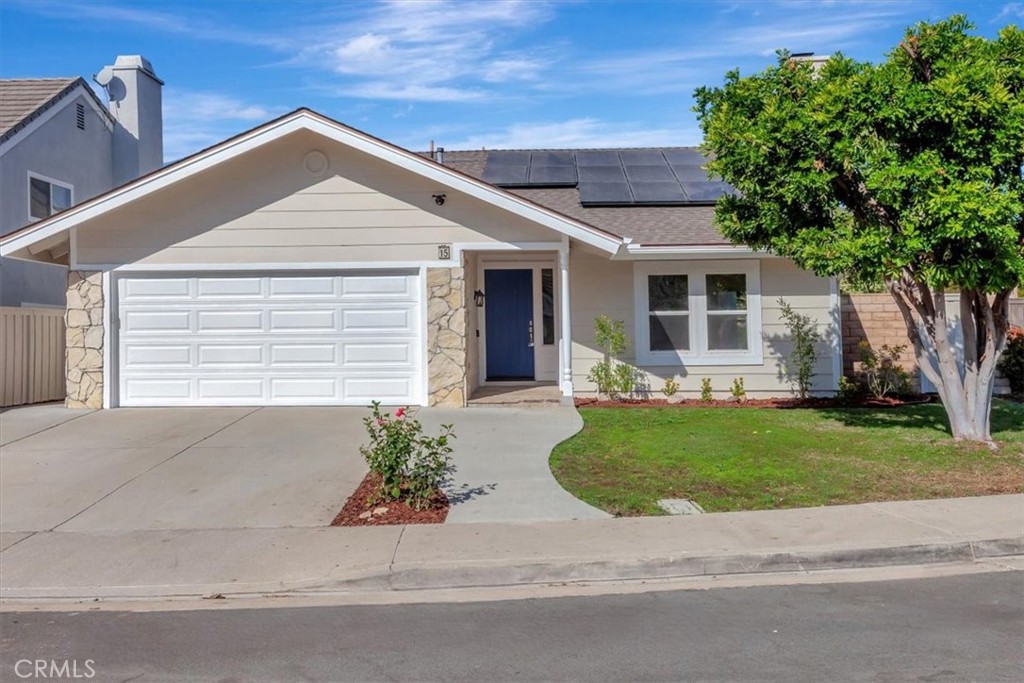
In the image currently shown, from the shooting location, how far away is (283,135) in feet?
38.0

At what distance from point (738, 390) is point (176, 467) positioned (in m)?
9.11

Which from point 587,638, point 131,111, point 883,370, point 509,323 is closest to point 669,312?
point 509,323

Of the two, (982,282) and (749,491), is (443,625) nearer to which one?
(749,491)

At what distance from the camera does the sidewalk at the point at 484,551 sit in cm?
557

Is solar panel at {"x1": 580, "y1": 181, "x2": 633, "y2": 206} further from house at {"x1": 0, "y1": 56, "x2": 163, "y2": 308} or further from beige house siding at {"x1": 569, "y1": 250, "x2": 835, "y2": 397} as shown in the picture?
house at {"x1": 0, "y1": 56, "x2": 163, "y2": 308}

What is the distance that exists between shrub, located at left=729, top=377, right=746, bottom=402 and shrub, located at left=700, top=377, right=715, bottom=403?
36 centimetres

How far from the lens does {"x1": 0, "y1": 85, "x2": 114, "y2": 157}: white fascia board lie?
14923mm

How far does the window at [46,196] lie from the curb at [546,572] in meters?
13.0

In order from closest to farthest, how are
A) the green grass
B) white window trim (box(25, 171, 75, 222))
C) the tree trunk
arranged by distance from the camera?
the green grass → the tree trunk → white window trim (box(25, 171, 75, 222))

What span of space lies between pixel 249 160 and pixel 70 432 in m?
4.78

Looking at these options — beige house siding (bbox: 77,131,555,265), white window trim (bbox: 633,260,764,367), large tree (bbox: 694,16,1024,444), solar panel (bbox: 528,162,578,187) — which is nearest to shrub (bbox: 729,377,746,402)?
white window trim (bbox: 633,260,764,367)

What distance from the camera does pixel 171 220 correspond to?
40.2 feet

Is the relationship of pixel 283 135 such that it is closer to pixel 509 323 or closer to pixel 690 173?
pixel 509 323

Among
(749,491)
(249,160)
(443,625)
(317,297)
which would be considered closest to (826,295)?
(749,491)
